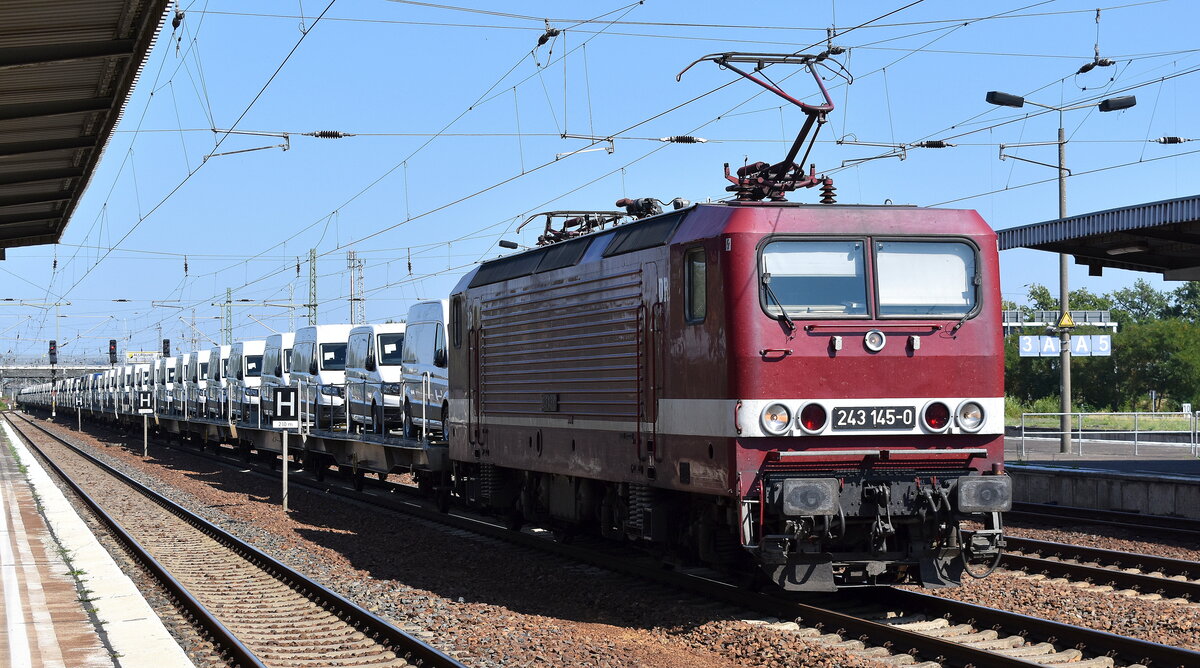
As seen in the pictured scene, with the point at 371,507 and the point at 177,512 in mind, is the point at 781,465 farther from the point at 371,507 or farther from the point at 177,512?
the point at 177,512

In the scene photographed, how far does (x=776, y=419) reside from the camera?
1081 centimetres

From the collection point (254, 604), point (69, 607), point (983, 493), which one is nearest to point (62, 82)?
point (69, 607)

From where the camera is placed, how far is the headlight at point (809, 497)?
10516 millimetres

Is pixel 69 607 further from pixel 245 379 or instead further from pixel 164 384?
pixel 164 384

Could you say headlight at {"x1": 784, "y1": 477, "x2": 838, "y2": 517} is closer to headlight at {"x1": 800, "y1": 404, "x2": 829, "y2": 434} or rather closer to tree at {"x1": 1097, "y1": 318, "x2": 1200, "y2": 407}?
headlight at {"x1": 800, "y1": 404, "x2": 829, "y2": 434}

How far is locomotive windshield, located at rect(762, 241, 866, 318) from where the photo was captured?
11.1 metres

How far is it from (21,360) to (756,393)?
163m

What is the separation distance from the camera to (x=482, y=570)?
1527cm

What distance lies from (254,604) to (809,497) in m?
6.19

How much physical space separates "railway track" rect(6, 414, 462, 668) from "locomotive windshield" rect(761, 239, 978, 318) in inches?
167

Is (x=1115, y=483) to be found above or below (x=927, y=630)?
above

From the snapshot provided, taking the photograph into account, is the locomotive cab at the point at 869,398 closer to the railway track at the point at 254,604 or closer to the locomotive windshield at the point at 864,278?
the locomotive windshield at the point at 864,278

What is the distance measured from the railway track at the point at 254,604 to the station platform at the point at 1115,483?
12787mm

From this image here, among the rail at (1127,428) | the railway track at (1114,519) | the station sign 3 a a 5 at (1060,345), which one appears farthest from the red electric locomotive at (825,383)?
the rail at (1127,428)
